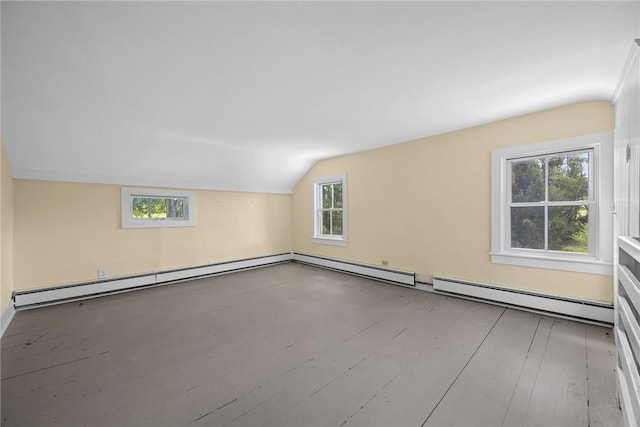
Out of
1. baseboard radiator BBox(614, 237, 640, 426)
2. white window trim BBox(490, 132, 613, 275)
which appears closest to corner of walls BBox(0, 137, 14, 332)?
baseboard radiator BBox(614, 237, 640, 426)

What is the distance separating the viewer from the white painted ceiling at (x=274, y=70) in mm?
1446

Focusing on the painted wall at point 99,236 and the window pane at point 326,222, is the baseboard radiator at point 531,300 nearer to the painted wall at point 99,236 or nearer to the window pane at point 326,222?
the window pane at point 326,222

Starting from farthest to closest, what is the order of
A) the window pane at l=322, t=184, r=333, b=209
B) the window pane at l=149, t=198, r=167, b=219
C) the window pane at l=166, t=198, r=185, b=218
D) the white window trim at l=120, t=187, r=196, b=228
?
1. the window pane at l=322, t=184, r=333, b=209
2. the window pane at l=166, t=198, r=185, b=218
3. the window pane at l=149, t=198, r=167, b=219
4. the white window trim at l=120, t=187, r=196, b=228

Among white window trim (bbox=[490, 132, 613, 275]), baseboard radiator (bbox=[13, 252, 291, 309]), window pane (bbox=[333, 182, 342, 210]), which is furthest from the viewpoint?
window pane (bbox=[333, 182, 342, 210])

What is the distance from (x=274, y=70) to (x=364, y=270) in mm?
3388

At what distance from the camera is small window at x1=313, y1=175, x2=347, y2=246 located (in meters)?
4.96

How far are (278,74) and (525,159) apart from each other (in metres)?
2.85

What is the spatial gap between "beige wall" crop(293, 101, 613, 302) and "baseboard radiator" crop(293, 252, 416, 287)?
11 cm

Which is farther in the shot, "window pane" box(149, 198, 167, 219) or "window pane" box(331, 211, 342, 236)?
"window pane" box(331, 211, 342, 236)

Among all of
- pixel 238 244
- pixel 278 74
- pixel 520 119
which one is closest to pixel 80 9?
pixel 278 74

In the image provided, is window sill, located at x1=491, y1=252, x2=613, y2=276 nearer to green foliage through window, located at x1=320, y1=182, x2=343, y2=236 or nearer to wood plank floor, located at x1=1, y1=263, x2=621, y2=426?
wood plank floor, located at x1=1, y1=263, x2=621, y2=426

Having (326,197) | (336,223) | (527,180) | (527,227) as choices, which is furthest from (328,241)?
(527,180)

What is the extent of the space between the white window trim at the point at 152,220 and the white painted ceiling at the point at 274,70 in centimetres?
50

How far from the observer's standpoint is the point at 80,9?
139cm
